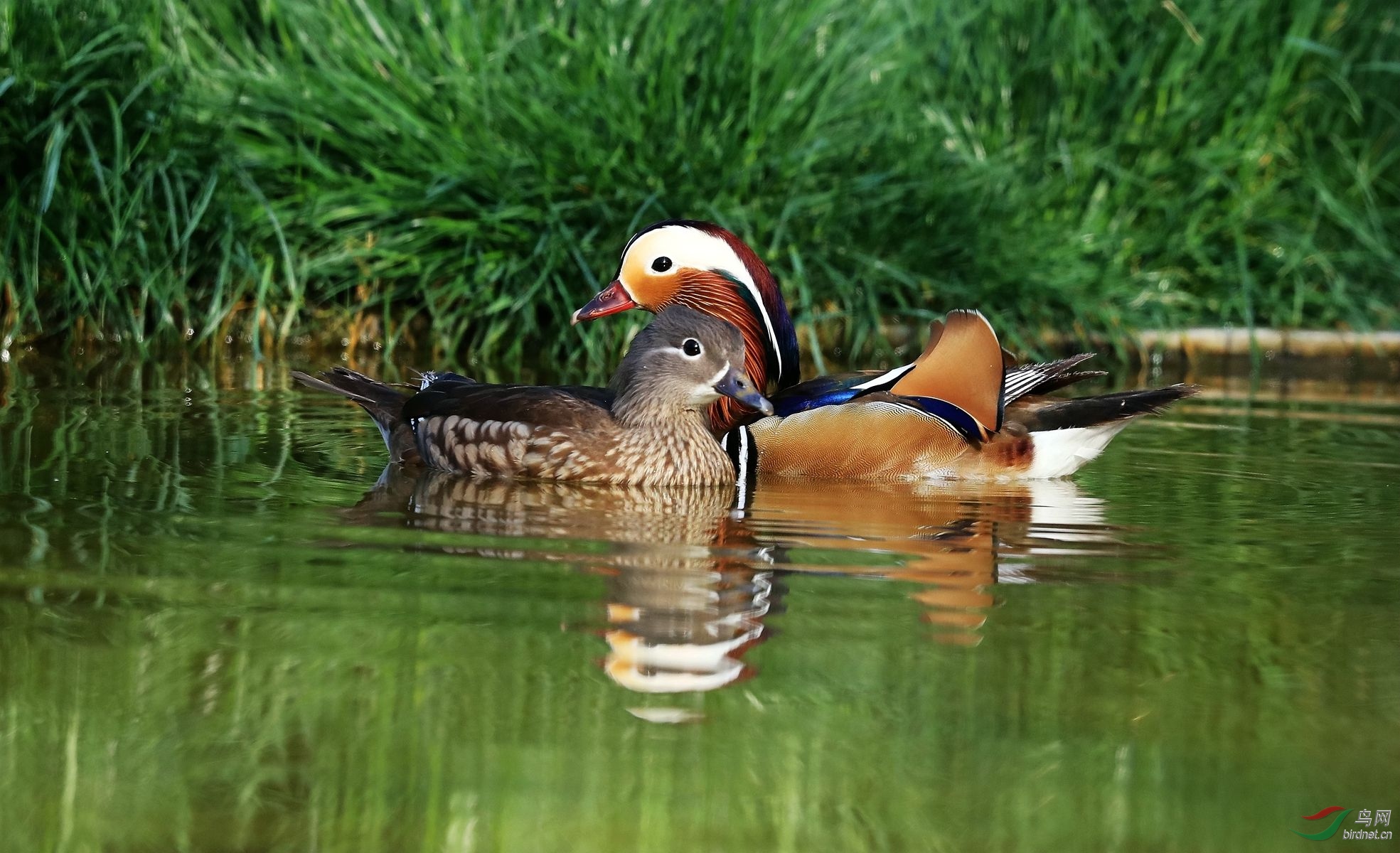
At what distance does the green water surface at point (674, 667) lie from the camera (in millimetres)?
2277

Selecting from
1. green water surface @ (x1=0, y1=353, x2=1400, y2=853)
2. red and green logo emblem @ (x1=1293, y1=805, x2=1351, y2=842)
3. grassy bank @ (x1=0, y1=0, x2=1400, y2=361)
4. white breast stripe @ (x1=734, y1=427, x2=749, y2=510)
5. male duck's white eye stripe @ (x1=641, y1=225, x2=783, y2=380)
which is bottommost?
red and green logo emblem @ (x1=1293, y1=805, x2=1351, y2=842)

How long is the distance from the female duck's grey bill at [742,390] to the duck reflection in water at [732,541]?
26 centimetres

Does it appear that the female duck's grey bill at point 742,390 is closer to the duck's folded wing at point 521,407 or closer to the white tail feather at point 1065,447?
the duck's folded wing at point 521,407

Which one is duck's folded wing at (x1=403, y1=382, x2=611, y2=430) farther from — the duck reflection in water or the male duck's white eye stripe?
Result: the male duck's white eye stripe

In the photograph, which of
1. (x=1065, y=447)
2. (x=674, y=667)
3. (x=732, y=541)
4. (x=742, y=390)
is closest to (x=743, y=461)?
(x=742, y=390)

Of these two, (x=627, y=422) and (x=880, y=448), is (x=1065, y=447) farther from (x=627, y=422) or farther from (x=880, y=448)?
(x=627, y=422)

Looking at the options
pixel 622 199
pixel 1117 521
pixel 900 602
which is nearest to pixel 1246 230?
pixel 622 199

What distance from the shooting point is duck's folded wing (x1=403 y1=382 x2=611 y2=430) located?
5023mm

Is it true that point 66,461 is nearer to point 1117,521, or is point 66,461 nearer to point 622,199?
point 1117,521

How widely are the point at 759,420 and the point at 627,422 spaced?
439mm

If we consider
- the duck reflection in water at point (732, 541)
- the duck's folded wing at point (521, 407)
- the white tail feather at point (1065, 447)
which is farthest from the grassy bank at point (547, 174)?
the duck reflection in water at point (732, 541)

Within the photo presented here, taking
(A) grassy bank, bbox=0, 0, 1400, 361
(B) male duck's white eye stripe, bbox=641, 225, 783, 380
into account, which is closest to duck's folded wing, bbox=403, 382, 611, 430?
(B) male duck's white eye stripe, bbox=641, 225, 783, 380

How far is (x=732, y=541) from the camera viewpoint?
13.3ft

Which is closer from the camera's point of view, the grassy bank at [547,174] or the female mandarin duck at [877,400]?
the female mandarin duck at [877,400]
